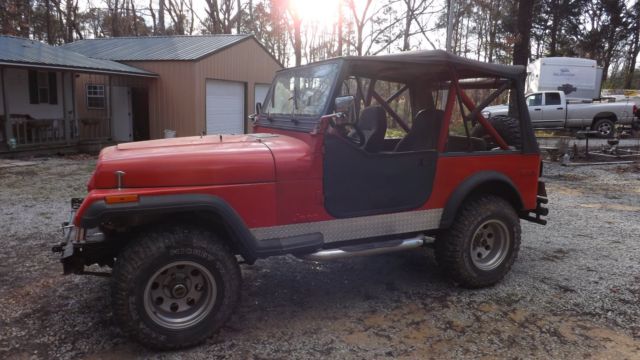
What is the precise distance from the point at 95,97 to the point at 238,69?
593 cm

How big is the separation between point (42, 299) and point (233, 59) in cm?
1628

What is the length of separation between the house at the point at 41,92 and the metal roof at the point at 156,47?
46.5 inches

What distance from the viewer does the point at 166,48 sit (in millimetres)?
19297

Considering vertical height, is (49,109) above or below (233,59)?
below

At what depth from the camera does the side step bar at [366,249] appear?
3613 millimetres

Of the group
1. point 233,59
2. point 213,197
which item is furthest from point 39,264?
point 233,59

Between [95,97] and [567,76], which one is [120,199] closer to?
[95,97]

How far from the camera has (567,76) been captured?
2314 cm

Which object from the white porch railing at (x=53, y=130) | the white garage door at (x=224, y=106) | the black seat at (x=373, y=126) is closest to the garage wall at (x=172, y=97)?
the white garage door at (x=224, y=106)

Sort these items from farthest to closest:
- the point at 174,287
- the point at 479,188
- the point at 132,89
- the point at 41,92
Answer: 1. the point at 132,89
2. the point at 41,92
3. the point at 479,188
4. the point at 174,287

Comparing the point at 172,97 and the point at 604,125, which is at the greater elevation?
the point at 172,97

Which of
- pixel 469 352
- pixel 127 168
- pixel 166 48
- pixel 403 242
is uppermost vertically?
pixel 166 48

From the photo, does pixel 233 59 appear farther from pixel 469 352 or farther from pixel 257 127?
pixel 469 352

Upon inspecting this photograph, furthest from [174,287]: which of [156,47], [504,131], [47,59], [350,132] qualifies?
[156,47]
